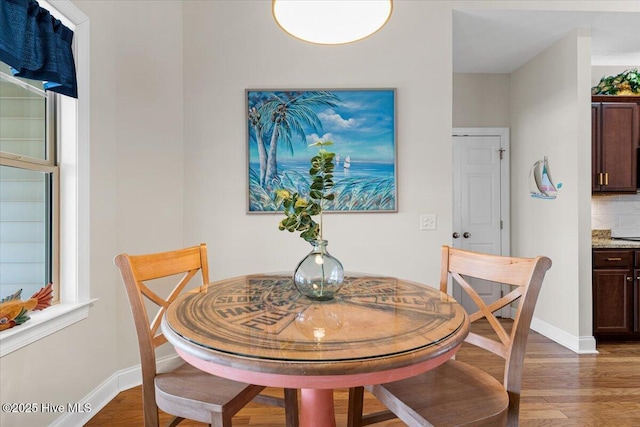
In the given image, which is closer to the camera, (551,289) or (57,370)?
(57,370)

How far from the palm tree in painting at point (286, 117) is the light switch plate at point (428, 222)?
108 centimetres

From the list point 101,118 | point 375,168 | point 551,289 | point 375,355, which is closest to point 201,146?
point 101,118

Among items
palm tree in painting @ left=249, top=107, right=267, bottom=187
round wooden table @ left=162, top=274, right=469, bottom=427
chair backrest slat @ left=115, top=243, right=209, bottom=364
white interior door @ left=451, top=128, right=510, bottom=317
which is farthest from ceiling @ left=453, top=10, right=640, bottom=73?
chair backrest slat @ left=115, top=243, right=209, bottom=364

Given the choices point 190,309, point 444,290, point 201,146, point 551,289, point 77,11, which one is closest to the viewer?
point 190,309

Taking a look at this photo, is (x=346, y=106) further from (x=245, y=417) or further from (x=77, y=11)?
(x=245, y=417)

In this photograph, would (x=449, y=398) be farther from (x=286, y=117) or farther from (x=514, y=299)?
(x=286, y=117)

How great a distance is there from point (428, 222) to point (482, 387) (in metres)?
1.51

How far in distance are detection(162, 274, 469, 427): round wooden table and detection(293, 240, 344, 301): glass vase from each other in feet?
0.11

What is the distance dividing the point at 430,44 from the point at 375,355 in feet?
8.25

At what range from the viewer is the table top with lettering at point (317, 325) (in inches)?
32.3

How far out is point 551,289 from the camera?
3.20 metres

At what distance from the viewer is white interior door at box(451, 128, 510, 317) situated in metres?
3.83

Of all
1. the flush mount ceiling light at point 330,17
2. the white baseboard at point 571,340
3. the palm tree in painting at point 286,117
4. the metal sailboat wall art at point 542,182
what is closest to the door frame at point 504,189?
the metal sailboat wall art at point 542,182

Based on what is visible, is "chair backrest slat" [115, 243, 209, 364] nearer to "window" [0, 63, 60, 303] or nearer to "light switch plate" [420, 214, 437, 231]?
"window" [0, 63, 60, 303]
